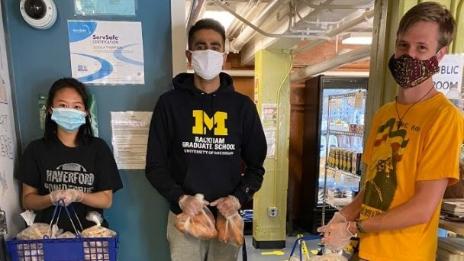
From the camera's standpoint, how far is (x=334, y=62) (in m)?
3.86

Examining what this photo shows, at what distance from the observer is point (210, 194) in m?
1.47

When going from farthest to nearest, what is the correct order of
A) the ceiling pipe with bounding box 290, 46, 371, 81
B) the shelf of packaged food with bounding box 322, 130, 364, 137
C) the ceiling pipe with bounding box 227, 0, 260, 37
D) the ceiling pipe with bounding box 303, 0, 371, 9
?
the shelf of packaged food with bounding box 322, 130, 364, 137
the ceiling pipe with bounding box 290, 46, 371, 81
the ceiling pipe with bounding box 227, 0, 260, 37
the ceiling pipe with bounding box 303, 0, 371, 9

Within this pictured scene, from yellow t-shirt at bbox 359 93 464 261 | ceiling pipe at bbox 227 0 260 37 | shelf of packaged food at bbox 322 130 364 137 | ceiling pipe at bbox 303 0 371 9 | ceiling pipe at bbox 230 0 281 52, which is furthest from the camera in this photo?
shelf of packaged food at bbox 322 130 364 137

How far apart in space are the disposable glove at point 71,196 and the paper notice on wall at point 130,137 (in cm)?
32

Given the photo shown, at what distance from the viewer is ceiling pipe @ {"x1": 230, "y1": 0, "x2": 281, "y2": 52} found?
2.85 m

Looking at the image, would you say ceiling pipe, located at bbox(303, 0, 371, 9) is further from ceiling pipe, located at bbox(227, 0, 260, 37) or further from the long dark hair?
the long dark hair

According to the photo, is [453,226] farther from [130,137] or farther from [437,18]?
[130,137]

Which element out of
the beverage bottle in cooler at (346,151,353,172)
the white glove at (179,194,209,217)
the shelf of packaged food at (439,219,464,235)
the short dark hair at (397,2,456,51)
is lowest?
the beverage bottle in cooler at (346,151,353,172)

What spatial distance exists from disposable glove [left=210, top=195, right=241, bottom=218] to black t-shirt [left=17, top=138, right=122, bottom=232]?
48cm

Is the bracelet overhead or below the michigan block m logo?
below

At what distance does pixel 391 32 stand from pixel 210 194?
122 centimetres

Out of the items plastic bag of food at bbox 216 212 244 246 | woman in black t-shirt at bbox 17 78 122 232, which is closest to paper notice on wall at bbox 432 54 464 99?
plastic bag of food at bbox 216 212 244 246

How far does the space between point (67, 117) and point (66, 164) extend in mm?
208

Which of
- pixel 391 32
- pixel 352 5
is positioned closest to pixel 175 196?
pixel 391 32
